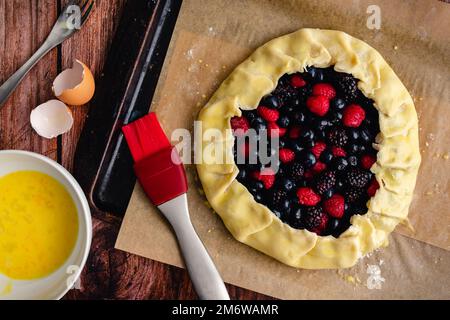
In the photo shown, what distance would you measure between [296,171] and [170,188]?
439 mm

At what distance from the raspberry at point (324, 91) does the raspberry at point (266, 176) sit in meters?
0.31

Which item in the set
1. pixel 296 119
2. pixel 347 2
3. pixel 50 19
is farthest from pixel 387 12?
pixel 50 19

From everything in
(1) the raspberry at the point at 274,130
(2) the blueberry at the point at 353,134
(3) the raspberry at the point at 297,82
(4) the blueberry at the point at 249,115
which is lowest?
(1) the raspberry at the point at 274,130

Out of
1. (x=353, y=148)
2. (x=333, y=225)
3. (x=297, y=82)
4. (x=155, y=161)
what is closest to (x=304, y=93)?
(x=297, y=82)

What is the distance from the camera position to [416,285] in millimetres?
1923

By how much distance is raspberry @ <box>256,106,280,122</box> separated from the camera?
6.11ft

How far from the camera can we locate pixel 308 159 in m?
1.84

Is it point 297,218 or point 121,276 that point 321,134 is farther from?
point 121,276

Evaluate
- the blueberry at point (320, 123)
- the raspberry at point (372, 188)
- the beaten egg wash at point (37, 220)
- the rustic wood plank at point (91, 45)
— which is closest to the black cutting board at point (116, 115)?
the rustic wood plank at point (91, 45)

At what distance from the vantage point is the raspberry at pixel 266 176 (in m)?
1.85

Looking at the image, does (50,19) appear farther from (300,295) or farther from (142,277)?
(300,295)

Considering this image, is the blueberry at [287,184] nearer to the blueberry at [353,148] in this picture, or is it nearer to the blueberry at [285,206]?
the blueberry at [285,206]

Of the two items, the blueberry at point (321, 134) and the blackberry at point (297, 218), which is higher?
the blueberry at point (321, 134)
